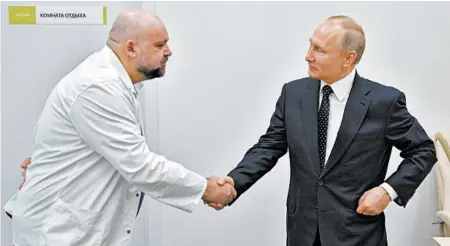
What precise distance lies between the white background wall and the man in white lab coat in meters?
0.94

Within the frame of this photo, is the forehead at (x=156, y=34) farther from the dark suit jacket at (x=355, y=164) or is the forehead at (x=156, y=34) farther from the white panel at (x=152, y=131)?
the white panel at (x=152, y=131)

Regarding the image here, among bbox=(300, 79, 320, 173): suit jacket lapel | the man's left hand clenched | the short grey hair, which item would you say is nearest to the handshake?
bbox=(300, 79, 320, 173): suit jacket lapel

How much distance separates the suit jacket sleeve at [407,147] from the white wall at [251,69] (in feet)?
3.41

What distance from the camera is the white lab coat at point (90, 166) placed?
2.09 m

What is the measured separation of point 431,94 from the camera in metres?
3.29

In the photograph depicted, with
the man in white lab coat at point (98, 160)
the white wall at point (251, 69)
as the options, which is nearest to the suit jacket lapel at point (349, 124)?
the man in white lab coat at point (98, 160)

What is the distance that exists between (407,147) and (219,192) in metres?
0.76

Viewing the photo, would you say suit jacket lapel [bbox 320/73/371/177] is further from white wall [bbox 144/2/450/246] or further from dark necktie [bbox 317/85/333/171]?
white wall [bbox 144/2/450/246]

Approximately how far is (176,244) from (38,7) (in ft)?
4.80

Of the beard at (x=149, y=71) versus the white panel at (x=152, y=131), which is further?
the white panel at (x=152, y=131)

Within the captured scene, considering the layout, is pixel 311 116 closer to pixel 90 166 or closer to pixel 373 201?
pixel 373 201

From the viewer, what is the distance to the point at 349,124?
7.35ft

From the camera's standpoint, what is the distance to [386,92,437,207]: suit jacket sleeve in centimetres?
224

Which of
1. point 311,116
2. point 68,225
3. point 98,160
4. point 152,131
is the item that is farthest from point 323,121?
point 152,131
